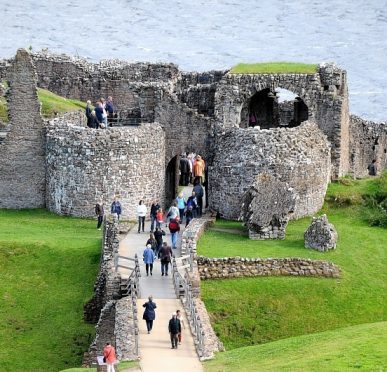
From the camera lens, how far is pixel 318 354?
162 ft

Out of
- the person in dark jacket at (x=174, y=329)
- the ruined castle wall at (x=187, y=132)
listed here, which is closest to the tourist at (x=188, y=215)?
the ruined castle wall at (x=187, y=132)

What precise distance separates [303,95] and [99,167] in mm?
12351

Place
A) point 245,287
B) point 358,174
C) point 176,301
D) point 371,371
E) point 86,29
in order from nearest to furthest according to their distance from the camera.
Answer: point 371,371 → point 176,301 → point 245,287 → point 358,174 → point 86,29

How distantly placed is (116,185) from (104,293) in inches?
433

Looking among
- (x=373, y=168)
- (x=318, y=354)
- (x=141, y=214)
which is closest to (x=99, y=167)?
(x=141, y=214)

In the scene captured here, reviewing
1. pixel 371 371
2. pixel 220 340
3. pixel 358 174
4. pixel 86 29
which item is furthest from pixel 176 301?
pixel 86 29

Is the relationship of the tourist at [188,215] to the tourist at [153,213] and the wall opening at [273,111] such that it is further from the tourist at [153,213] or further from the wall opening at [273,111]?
the wall opening at [273,111]

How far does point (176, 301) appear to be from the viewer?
56531mm

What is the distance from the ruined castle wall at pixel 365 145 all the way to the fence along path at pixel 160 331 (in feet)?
75.6

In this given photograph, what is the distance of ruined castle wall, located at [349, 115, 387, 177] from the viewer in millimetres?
84000

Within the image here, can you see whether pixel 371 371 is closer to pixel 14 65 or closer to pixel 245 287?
pixel 245 287

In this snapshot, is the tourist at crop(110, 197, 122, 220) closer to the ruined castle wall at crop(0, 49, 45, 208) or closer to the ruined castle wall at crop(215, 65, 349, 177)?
the ruined castle wall at crop(0, 49, 45, 208)

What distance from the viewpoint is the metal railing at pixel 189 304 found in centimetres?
5141

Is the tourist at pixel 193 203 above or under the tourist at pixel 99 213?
above
